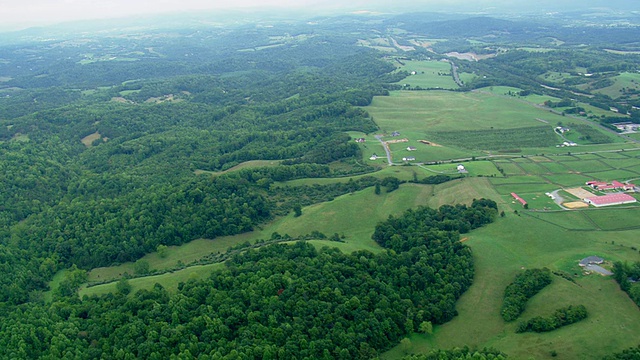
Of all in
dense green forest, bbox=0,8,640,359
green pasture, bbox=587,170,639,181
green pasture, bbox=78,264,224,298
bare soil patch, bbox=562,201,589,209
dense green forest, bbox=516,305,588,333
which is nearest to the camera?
dense green forest, bbox=516,305,588,333

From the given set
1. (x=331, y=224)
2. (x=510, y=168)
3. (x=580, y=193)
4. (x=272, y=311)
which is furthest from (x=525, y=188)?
(x=272, y=311)

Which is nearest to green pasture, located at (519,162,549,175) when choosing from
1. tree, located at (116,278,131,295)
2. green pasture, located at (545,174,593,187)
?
green pasture, located at (545,174,593,187)

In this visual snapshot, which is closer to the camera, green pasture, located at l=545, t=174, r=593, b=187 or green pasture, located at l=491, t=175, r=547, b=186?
green pasture, located at l=545, t=174, r=593, b=187

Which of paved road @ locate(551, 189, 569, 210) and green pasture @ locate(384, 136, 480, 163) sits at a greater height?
paved road @ locate(551, 189, 569, 210)

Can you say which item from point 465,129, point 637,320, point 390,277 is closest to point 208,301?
point 390,277

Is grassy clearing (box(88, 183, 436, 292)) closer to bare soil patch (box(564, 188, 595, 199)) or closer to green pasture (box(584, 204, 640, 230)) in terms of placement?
bare soil patch (box(564, 188, 595, 199))

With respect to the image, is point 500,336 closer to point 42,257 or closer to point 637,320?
point 637,320
